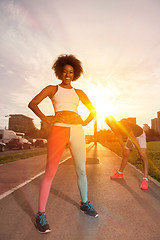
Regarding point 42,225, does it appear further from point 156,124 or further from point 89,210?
point 156,124

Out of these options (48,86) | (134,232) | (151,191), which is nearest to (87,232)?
(134,232)

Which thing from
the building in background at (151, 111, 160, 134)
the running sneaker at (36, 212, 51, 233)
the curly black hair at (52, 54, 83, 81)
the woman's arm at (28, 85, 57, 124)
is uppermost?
the building in background at (151, 111, 160, 134)

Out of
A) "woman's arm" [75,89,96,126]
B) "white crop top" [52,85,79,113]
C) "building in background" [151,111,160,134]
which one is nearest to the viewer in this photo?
"white crop top" [52,85,79,113]

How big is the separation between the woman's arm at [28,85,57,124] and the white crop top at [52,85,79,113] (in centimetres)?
9

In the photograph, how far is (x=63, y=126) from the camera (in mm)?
3211

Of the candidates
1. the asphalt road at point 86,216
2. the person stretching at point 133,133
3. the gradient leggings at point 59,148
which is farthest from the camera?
the person stretching at point 133,133

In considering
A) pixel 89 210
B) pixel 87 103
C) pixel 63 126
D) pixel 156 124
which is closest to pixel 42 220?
pixel 89 210

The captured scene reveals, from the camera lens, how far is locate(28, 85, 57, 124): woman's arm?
10.4 ft

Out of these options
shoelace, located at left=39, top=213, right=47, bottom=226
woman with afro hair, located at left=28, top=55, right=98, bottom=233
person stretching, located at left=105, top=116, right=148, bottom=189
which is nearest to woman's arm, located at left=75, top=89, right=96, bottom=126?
woman with afro hair, located at left=28, top=55, right=98, bottom=233

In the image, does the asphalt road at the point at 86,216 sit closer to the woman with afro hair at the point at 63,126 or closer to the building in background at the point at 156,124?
the woman with afro hair at the point at 63,126

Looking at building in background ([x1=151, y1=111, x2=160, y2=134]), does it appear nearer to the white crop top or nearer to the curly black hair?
the curly black hair

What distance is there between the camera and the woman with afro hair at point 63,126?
3.12 meters

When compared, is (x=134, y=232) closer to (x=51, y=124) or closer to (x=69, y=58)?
(x=51, y=124)

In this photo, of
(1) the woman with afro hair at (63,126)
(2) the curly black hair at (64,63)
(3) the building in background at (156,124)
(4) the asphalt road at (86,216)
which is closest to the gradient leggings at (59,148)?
(1) the woman with afro hair at (63,126)
